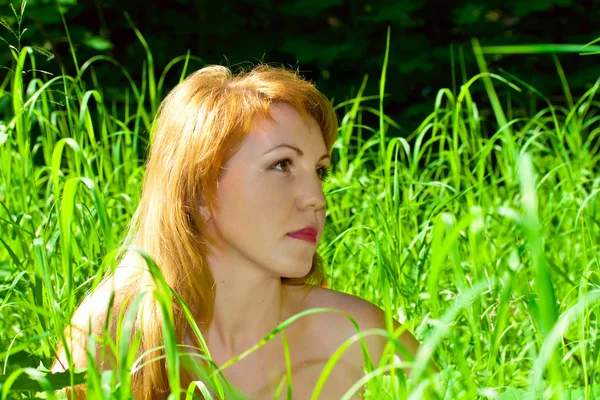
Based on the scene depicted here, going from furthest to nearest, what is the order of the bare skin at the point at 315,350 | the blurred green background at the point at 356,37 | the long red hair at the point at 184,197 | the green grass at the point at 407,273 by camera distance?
1. the blurred green background at the point at 356,37
2. the bare skin at the point at 315,350
3. the long red hair at the point at 184,197
4. the green grass at the point at 407,273

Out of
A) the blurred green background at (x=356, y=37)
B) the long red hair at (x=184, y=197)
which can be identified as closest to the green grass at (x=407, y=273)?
the long red hair at (x=184, y=197)

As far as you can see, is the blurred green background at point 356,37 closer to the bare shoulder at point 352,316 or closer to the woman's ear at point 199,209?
the bare shoulder at point 352,316

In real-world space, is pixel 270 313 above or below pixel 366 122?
below

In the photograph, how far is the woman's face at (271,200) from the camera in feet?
4.99

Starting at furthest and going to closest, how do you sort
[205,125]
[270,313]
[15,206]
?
[15,206] → [270,313] → [205,125]

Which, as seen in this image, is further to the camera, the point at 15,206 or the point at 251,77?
the point at 15,206

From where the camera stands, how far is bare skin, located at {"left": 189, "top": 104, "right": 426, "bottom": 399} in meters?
1.53

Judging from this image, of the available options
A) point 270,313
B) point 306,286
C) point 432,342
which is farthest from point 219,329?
point 432,342

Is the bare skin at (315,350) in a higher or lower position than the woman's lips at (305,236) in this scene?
lower

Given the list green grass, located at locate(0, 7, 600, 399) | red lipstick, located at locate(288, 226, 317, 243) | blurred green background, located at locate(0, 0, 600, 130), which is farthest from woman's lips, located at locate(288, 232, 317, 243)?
blurred green background, located at locate(0, 0, 600, 130)

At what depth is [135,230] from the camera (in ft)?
5.89

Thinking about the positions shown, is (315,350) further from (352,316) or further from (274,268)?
(274,268)

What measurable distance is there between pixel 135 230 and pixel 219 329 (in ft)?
0.99

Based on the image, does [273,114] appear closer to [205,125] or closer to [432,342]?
[205,125]
